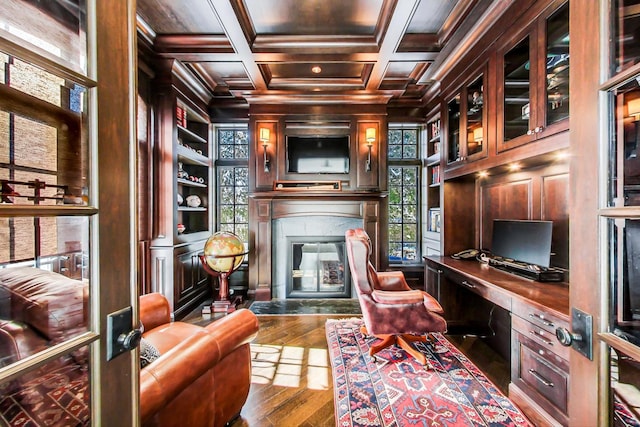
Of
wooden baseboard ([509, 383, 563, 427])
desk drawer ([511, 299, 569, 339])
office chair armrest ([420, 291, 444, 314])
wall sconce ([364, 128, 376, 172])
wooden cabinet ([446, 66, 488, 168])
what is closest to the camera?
desk drawer ([511, 299, 569, 339])

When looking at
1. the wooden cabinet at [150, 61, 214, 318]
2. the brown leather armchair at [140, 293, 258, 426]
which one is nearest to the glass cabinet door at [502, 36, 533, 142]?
the brown leather armchair at [140, 293, 258, 426]

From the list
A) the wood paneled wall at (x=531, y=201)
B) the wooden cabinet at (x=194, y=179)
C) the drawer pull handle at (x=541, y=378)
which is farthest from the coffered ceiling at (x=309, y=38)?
the drawer pull handle at (x=541, y=378)

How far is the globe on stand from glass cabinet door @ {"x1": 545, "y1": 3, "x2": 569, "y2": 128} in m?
3.35

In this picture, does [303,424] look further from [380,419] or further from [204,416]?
[204,416]

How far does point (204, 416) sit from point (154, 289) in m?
2.35

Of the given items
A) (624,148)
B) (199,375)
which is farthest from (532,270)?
(199,375)

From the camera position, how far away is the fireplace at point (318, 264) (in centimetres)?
411

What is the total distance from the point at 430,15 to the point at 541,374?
3.04 meters

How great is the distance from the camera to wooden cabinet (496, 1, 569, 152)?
171 cm

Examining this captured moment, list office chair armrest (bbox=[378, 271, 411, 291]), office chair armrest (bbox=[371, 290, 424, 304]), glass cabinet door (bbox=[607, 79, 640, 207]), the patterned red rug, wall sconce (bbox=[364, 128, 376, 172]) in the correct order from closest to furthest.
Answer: glass cabinet door (bbox=[607, 79, 640, 207])
the patterned red rug
office chair armrest (bbox=[371, 290, 424, 304])
office chair armrest (bbox=[378, 271, 411, 291])
wall sconce (bbox=[364, 128, 376, 172])

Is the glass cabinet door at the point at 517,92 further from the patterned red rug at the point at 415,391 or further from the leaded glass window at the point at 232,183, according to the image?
the leaded glass window at the point at 232,183

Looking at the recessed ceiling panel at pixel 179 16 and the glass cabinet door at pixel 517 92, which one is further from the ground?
the recessed ceiling panel at pixel 179 16

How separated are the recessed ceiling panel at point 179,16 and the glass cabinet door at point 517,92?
2522 millimetres

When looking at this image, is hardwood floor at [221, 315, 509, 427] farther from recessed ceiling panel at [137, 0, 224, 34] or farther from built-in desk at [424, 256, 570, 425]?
recessed ceiling panel at [137, 0, 224, 34]
